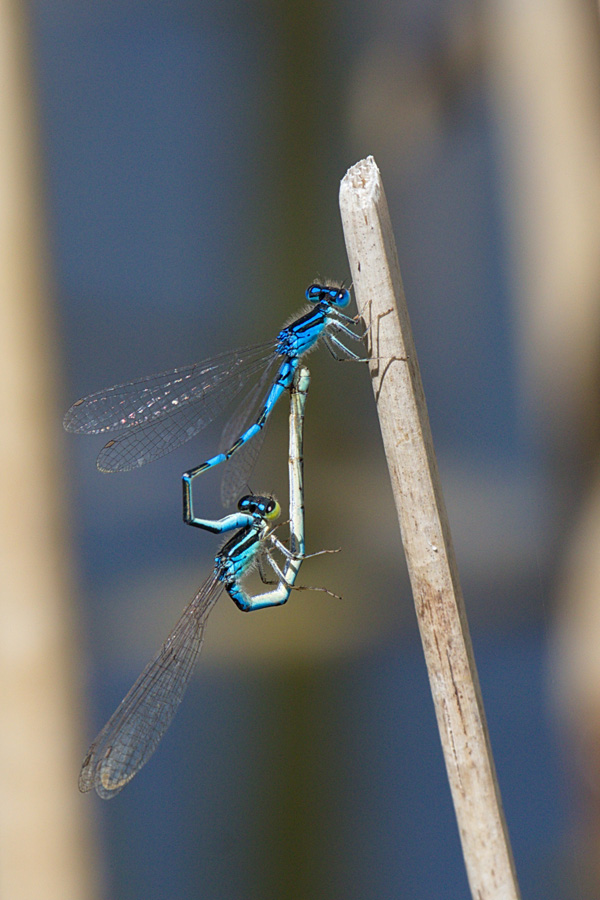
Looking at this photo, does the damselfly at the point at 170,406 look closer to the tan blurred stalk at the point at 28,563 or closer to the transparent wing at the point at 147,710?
the transparent wing at the point at 147,710

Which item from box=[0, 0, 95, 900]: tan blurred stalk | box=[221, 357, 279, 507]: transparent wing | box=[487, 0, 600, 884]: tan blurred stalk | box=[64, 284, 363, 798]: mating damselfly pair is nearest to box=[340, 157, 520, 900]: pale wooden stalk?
box=[64, 284, 363, 798]: mating damselfly pair

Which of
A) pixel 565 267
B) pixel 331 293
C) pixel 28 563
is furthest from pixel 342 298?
pixel 565 267

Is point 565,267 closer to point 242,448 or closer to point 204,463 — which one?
point 242,448

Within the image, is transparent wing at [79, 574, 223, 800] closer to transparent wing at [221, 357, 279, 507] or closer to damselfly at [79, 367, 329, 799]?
damselfly at [79, 367, 329, 799]

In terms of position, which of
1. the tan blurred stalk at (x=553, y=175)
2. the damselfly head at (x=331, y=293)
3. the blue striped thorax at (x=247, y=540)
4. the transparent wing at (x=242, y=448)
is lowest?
the blue striped thorax at (x=247, y=540)

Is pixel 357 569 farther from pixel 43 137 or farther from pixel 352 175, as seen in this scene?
pixel 352 175

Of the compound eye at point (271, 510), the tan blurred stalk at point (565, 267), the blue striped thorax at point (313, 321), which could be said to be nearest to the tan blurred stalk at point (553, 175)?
the tan blurred stalk at point (565, 267)
